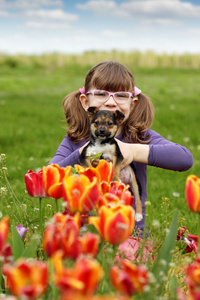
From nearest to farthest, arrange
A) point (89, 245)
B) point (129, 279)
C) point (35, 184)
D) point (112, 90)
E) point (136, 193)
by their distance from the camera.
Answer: point (129, 279) → point (89, 245) → point (35, 184) → point (136, 193) → point (112, 90)

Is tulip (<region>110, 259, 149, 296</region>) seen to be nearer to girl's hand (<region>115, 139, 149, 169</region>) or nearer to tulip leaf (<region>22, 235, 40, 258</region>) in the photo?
tulip leaf (<region>22, 235, 40, 258</region>)

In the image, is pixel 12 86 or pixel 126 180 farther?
pixel 12 86

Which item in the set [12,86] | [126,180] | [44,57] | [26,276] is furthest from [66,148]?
[44,57]

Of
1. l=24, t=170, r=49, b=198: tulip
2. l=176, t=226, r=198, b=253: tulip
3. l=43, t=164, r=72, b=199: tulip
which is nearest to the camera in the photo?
l=43, t=164, r=72, b=199: tulip

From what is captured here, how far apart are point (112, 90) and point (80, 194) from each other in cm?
198

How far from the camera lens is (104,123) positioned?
103 inches

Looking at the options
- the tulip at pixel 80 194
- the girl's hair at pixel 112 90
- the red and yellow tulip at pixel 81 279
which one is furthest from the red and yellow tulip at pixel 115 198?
the girl's hair at pixel 112 90

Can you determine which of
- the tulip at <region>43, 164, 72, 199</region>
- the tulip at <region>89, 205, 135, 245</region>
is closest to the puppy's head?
the tulip at <region>43, 164, 72, 199</region>

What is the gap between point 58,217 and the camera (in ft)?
3.95

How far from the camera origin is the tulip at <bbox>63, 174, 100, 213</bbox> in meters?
1.32

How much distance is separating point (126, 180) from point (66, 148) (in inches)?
31.0

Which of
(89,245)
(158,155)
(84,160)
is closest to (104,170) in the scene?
(89,245)

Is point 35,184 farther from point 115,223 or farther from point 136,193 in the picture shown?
point 136,193

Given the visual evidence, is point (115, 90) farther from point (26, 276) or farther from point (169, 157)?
point (26, 276)
